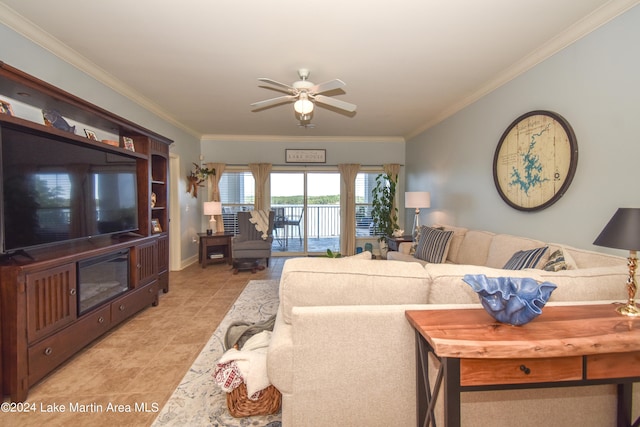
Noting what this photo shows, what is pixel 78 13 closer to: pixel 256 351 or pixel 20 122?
pixel 20 122

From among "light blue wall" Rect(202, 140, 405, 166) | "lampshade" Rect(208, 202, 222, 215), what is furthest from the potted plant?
"lampshade" Rect(208, 202, 222, 215)

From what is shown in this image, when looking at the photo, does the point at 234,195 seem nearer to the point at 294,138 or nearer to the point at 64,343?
the point at 294,138

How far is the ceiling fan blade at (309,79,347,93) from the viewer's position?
7.75ft

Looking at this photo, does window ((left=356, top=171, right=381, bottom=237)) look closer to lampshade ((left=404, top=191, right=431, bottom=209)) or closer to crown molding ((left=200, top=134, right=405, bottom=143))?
crown molding ((left=200, top=134, right=405, bottom=143))

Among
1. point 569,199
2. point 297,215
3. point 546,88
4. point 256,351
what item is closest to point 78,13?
point 256,351

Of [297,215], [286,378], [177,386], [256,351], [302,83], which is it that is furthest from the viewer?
[297,215]

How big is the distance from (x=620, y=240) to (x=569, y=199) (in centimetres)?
130

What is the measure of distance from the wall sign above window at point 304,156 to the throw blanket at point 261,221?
1.42 meters

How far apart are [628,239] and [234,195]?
18.9 ft

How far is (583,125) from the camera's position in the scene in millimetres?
2168

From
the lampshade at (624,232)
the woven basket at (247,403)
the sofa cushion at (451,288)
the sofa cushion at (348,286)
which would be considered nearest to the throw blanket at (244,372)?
the woven basket at (247,403)

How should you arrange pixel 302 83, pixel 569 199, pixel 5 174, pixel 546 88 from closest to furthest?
pixel 5 174 → pixel 569 199 → pixel 546 88 → pixel 302 83

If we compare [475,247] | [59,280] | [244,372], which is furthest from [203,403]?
[475,247]

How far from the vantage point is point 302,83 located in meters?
2.68
